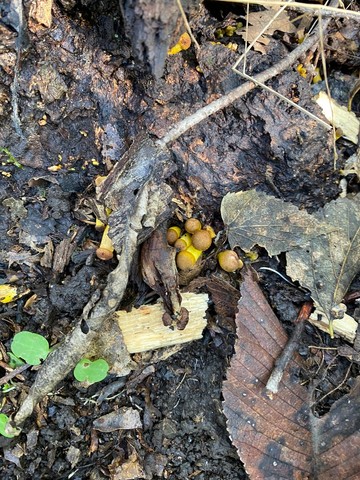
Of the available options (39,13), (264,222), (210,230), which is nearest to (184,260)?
(210,230)

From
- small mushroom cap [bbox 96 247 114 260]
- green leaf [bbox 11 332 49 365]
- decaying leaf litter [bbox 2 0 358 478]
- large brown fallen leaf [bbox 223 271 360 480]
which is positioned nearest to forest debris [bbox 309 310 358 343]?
large brown fallen leaf [bbox 223 271 360 480]

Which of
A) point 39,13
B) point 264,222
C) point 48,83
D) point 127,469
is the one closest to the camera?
point 39,13

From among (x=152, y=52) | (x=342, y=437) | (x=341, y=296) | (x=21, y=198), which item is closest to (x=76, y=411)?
(x=21, y=198)

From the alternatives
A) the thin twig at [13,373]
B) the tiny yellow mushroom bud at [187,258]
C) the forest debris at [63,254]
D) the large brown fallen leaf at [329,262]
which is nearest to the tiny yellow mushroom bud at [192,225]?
the tiny yellow mushroom bud at [187,258]

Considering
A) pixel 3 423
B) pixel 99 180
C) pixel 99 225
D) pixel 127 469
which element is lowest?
pixel 127 469

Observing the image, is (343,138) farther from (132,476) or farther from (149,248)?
(132,476)

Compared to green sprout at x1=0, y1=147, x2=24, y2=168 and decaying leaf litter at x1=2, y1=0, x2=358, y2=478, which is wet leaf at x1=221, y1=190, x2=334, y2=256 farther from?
green sprout at x1=0, y1=147, x2=24, y2=168

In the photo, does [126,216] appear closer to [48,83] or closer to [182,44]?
[48,83]
